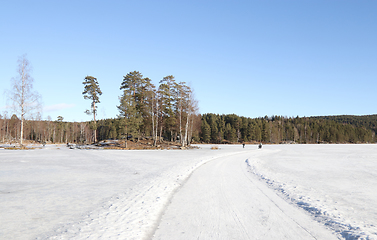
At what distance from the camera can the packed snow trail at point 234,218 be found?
4480mm

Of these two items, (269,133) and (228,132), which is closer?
(269,133)

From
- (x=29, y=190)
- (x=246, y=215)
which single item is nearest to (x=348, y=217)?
(x=246, y=215)

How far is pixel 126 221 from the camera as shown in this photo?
17.0 feet

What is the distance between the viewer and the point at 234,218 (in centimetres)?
543

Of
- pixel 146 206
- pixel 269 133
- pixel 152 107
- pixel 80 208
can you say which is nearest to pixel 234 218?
pixel 146 206

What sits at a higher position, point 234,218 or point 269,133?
point 269,133

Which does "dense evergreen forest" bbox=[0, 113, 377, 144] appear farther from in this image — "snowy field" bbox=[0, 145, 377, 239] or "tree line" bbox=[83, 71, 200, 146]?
"snowy field" bbox=[0, 145, 377, 239]

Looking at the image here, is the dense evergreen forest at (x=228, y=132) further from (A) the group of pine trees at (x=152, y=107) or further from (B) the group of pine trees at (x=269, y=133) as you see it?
(A) the group of pine trees at (x=152, y=107)

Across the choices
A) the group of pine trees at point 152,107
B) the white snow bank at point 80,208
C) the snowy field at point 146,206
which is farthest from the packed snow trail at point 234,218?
the group of pine trees at point 152,107

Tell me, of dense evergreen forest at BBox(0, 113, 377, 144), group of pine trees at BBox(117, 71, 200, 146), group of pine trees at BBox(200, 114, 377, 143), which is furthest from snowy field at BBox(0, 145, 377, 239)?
group of pine trees at BBox(200, 114, 377, 143)

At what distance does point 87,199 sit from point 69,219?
1.92m

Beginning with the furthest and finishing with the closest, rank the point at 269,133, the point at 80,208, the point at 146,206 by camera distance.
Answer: the point at 269,133 → the point at 146,206 → the point at 80,208

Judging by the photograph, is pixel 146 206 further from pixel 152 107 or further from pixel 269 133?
pixel 269 133

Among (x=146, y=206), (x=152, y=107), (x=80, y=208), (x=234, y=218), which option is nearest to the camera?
(x=234, y=218)
